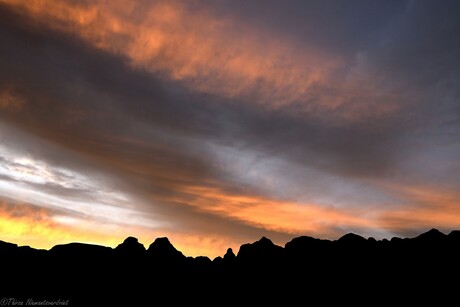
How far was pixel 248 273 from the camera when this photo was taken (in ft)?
350

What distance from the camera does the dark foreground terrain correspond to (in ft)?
249

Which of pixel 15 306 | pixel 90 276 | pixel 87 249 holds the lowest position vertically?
pixel 15 306

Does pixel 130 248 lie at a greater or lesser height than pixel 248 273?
greater

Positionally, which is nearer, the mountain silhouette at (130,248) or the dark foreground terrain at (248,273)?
the dark foreground terrain at (248,273)

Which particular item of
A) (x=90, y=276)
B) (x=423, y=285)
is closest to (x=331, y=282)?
(x=423, y=285)

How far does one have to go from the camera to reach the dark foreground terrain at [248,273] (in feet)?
249

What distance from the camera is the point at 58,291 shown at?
10069 centimetres

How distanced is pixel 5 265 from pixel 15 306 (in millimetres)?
33846

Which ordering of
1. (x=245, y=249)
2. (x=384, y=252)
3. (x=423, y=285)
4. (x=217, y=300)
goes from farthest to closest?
(x=245, y=249) → (x=217, y=300) → (x=384, y=252) → (x=423, y=285)

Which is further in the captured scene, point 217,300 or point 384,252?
point 217,300

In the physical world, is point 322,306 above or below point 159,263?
below

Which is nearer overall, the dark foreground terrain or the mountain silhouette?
the dark foreground terrain

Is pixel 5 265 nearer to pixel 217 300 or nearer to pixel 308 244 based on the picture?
pixel 217 300

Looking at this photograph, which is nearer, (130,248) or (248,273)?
(248,273)
